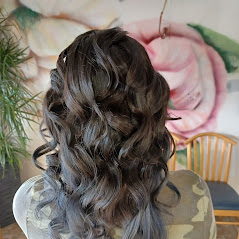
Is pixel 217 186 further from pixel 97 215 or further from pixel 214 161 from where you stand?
pixel 97 215

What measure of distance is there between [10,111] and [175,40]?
127 cm

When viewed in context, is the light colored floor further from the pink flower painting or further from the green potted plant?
the pink flower painting

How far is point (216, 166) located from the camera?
1.95m

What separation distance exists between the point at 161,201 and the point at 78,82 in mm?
335

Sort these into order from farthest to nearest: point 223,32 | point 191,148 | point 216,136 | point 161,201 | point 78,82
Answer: point 191,148 < point 216,136 < point 223,32 < point 161,201 < point 78,82

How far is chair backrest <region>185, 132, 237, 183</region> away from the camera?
5.86 ft

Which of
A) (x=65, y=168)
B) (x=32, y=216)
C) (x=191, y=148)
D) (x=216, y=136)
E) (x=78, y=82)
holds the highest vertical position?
(x=78, y=82)

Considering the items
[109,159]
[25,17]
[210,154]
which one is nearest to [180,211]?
[109,159]

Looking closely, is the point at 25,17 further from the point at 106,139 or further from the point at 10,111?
the point at 106,139

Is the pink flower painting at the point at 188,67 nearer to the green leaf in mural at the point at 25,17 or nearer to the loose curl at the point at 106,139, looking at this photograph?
the green leaf in mural at the point at 25,17

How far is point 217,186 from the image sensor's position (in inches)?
67.2

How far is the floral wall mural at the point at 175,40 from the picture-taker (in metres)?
1.70

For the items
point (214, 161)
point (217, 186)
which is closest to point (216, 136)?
point (214, 161)

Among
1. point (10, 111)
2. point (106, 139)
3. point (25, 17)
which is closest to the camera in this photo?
point (106, 139)
